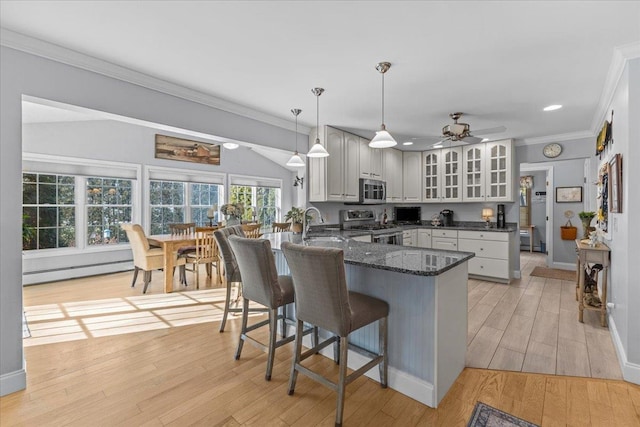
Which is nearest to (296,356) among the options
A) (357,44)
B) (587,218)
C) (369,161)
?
(357,44)

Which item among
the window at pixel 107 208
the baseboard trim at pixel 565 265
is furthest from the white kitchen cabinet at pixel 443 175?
the window at pixel 107 208

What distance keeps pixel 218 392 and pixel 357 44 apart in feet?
8.56

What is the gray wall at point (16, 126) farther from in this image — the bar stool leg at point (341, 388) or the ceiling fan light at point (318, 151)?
the bar stool leg at point (341, 388)

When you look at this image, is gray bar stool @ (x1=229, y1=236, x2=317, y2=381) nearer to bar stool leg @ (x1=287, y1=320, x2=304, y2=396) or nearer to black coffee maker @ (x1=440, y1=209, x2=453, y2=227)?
bar stool leg @ (x1=287, y1=320, x2=304, y2=396)

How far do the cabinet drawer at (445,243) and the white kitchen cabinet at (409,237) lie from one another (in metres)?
0.31

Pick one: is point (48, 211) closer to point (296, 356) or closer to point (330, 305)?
point (296, 356)

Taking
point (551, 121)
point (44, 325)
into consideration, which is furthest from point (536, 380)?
point (44, 325)

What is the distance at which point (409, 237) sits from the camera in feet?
18.2

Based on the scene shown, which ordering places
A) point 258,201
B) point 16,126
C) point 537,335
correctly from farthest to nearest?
point 258,201 < point 537,335 < point 16,126

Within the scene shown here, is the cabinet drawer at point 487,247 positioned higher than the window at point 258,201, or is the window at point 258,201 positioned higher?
the window at point 258,201

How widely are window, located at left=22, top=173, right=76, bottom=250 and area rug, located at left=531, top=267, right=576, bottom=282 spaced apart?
8.32 m

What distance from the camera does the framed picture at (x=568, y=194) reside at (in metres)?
6.25

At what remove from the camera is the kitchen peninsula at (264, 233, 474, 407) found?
1858mm

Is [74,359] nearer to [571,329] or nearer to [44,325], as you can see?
[44,325]
